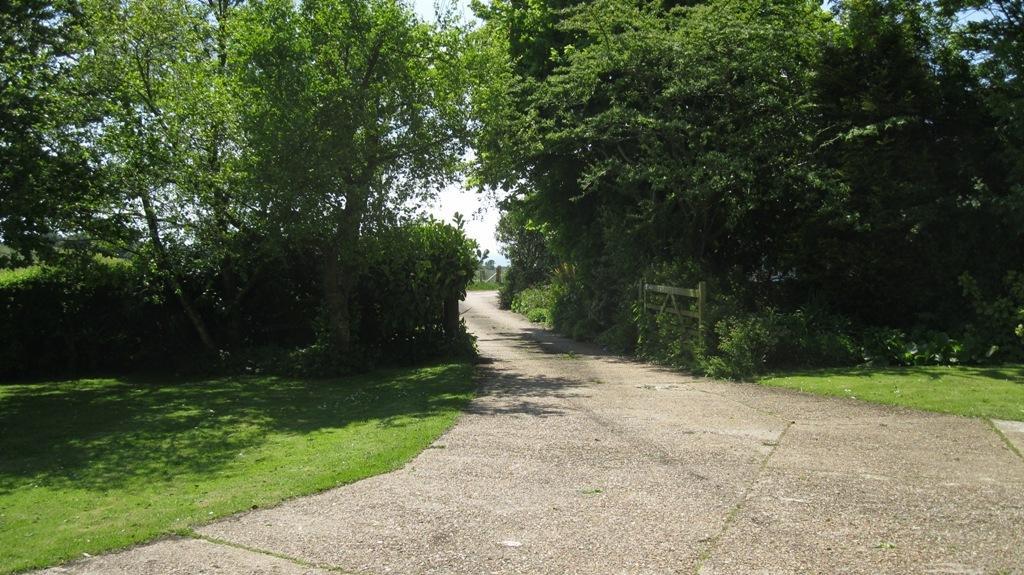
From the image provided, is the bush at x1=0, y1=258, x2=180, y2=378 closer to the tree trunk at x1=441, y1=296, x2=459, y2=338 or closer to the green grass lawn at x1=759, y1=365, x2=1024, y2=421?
the tree trunk at x1=441, y1=296, x2=459, y2=338

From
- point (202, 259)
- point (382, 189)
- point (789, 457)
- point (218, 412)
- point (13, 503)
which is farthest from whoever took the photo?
point (202, 259)

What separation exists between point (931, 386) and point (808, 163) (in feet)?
19.0

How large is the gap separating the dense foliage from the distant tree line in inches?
64.2

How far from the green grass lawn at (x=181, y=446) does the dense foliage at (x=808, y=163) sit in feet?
16.4

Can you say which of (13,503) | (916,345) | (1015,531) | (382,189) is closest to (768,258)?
(916,345)

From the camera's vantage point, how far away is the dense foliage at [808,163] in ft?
47.3

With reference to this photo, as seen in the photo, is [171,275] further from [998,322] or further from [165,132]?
[998,322]

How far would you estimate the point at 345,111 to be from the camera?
13250mm

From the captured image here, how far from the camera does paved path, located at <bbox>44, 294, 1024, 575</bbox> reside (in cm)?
521

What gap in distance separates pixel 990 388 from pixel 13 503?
11.0 metres

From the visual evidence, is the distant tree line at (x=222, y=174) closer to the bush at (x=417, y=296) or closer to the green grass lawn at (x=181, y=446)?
the bush at (x=417, y=296)

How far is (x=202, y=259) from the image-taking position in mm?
14852

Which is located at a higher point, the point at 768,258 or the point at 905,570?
the point at 768,258

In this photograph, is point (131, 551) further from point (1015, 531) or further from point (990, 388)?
point (990, 388)
